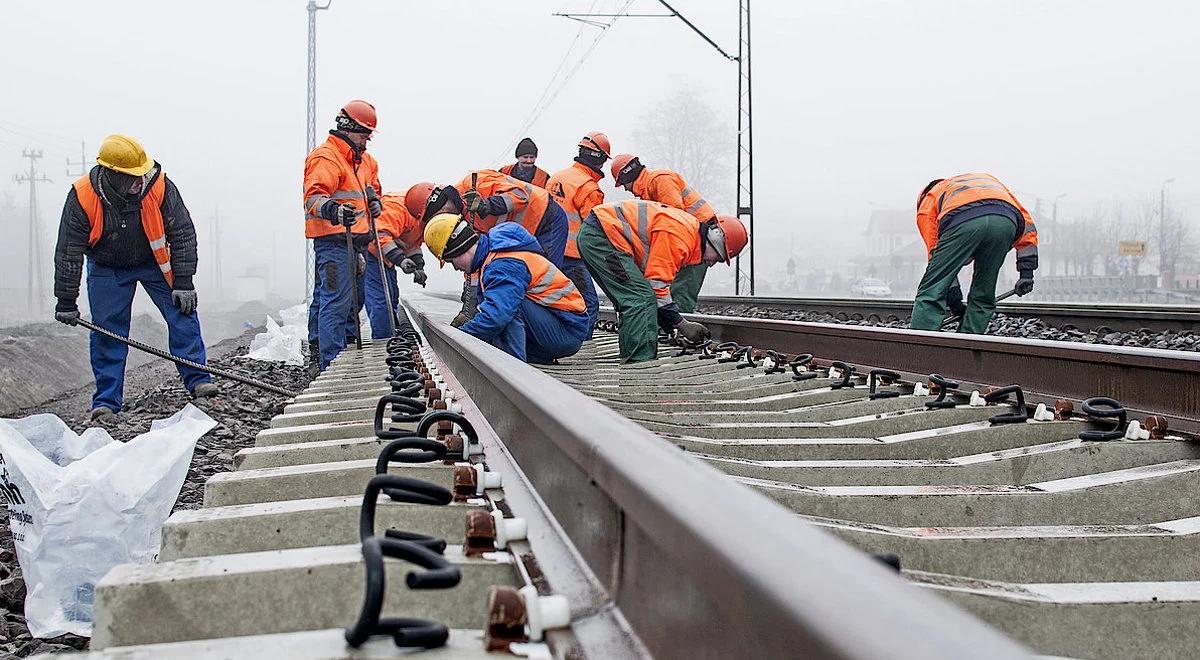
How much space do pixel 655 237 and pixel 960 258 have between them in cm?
195

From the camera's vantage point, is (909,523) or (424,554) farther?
(909,523)

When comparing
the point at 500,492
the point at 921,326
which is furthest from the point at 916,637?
the point at 921,326

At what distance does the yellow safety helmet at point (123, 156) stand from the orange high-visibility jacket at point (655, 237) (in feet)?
9.89

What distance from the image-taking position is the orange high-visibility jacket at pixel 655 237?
21.4 ft

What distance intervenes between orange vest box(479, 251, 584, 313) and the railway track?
7.57ft

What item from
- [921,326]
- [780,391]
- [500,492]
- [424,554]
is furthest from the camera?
[921,326]

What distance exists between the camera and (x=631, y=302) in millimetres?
6496

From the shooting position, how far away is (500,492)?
2.05 meters

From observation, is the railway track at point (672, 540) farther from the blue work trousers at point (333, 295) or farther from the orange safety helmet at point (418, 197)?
the orange safety helmet at point (418, 197)

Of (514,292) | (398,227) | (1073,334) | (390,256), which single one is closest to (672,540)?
(514,292)

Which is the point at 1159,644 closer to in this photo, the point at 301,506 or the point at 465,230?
the point at 301,506

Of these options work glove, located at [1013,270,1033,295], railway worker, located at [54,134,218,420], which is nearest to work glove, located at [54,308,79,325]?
railway worker, located at [54,134,218,420]

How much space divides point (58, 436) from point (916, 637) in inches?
135

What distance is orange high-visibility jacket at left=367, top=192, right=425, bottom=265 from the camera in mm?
9172
